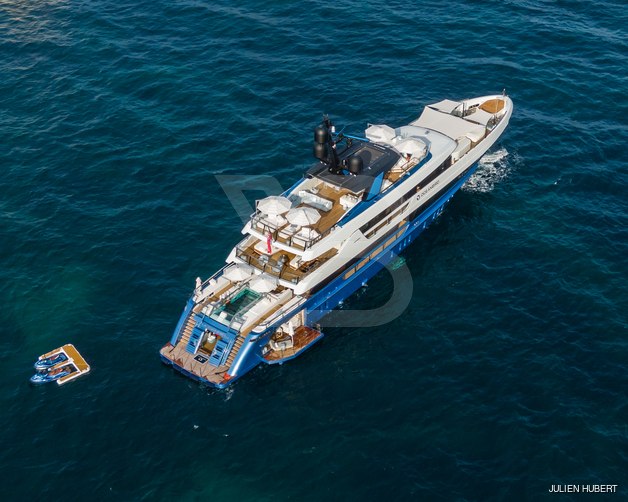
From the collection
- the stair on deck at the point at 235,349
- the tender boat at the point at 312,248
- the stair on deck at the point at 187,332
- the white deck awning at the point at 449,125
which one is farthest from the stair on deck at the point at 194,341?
the white deck awning at the point at 449,125

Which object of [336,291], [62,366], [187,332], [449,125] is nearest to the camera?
[62,366]

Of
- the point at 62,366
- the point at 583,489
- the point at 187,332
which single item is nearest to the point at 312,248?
the point at 187,332

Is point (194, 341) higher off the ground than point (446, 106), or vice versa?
point (446, 106)

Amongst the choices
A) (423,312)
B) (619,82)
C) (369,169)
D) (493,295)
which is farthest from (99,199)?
(619,82)

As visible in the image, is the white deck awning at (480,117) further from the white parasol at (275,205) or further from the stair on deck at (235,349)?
the stair on deck at (235,349)

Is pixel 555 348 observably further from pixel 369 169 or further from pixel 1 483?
pixel 1 483

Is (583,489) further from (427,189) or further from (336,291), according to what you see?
(427,189)

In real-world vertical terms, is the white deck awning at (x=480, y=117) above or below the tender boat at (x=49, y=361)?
above
